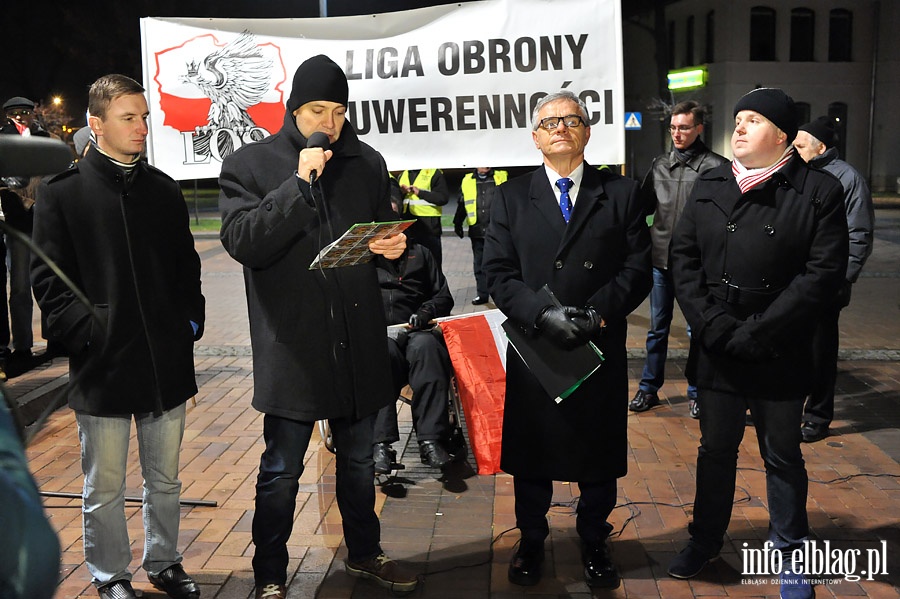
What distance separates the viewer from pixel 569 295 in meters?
3.67

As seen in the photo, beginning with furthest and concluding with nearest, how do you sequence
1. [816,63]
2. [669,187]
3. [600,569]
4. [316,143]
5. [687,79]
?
[816,63] → [687,79] → [669,187] → [600,569] → [316,143]

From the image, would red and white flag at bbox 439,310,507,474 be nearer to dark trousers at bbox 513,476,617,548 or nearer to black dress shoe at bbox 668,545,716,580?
dark trousers at bbox 513,476,617,548

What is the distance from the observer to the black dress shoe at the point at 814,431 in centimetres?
552

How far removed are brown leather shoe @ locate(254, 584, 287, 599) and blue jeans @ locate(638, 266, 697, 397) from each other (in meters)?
3.47

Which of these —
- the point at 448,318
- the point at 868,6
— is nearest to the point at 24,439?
the point at 448,318

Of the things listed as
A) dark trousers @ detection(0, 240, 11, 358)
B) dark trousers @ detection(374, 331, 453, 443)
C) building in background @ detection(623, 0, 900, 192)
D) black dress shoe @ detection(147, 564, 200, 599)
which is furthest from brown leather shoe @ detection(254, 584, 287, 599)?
building in background @ detection(623, 0, 900, 192)

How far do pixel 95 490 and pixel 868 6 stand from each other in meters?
37.6

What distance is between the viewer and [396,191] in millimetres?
7344

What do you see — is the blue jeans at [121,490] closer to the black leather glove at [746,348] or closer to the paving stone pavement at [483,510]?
the paving stone pavement at [483,510]

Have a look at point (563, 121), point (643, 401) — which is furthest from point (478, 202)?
point (563, 121)

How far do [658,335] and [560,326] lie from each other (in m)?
2.91

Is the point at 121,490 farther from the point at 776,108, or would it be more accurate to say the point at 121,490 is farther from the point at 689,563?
the point at 776,108

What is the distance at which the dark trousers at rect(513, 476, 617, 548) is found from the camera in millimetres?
3775

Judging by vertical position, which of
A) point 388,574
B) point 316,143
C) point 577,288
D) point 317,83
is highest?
point 317,83
